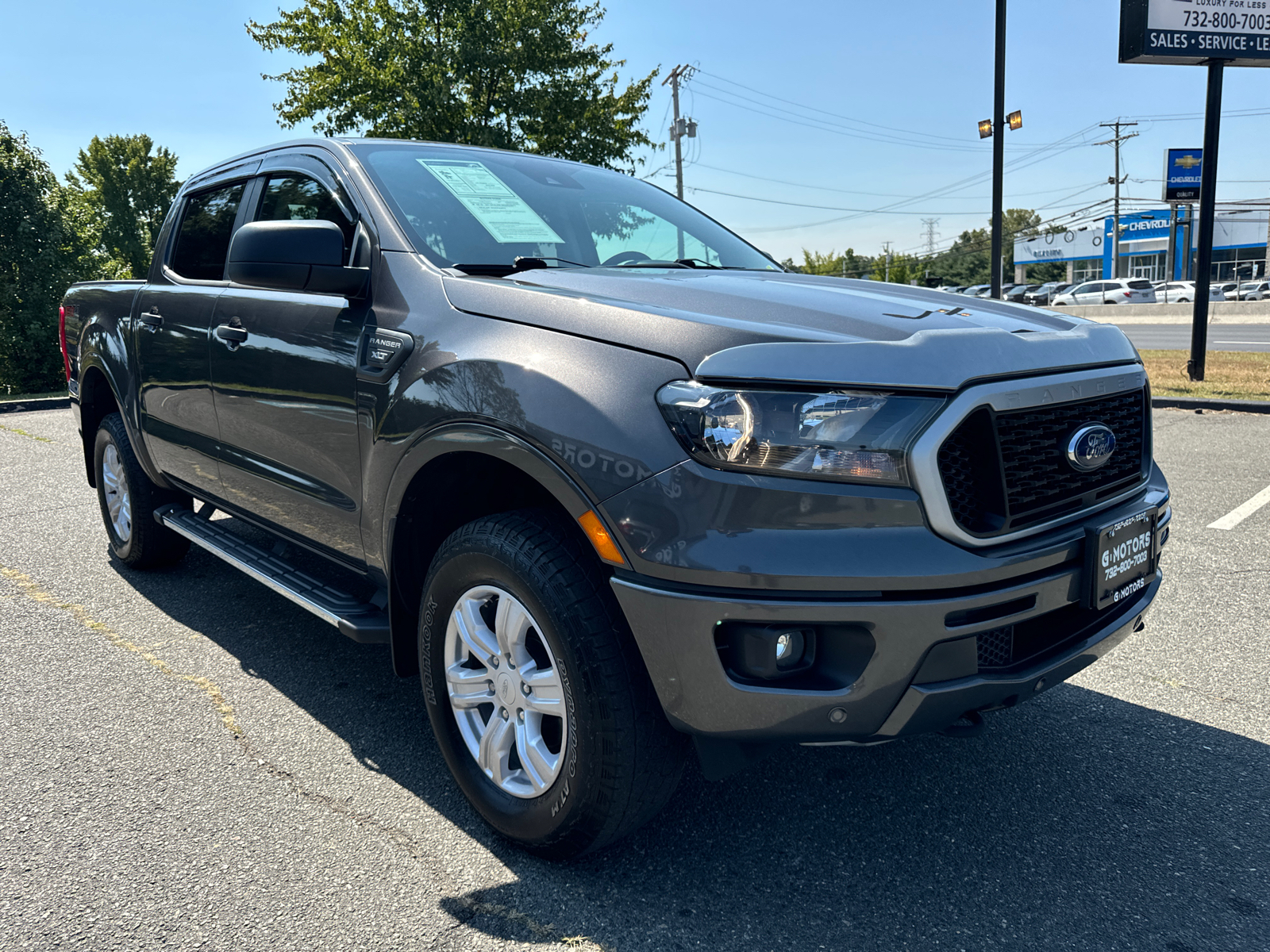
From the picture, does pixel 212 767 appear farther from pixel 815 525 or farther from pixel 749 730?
pixel 815 525

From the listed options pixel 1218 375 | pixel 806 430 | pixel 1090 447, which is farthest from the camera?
pixel 1218 375

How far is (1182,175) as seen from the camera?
14.1 m

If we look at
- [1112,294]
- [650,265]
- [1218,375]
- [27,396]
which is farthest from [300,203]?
[1112,294]

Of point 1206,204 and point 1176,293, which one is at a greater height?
point 1206,204

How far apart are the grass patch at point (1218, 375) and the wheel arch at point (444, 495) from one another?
25.9 feet

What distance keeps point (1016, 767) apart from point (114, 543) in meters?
4.40

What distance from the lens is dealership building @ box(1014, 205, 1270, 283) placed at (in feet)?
209

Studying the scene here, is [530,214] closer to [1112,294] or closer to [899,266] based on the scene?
[1112,294]

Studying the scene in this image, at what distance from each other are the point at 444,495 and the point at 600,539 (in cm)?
76

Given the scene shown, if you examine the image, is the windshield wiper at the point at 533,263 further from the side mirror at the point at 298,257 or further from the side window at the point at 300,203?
the side window at the point at 300,203

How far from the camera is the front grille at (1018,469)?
1918 mm

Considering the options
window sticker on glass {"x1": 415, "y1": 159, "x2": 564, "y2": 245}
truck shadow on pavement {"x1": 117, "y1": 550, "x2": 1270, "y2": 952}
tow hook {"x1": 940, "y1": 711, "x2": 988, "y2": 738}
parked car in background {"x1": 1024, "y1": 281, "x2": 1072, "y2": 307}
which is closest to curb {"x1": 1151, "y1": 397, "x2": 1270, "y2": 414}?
truck shadow on pavement {"x1": 117, "y1": 550, "x2": 1270, "y2": 952}

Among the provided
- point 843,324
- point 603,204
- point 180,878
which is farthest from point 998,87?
point 180,878

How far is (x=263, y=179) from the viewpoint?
3.58 meters
